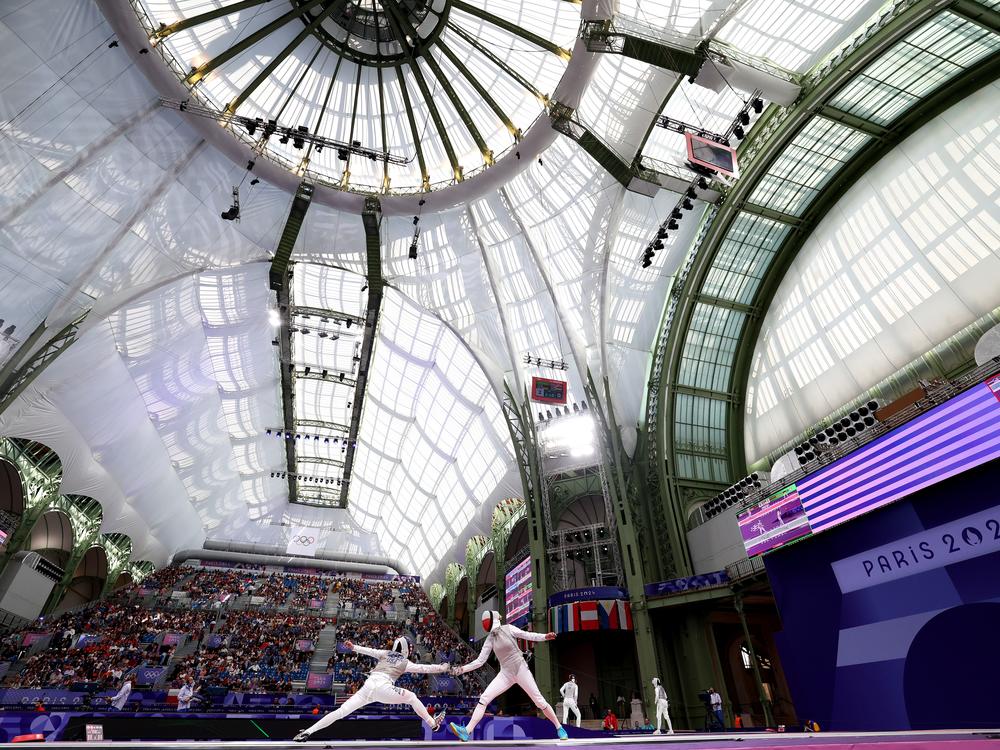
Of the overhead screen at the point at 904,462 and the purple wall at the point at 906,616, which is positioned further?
the overhead screen at the point at 904,462

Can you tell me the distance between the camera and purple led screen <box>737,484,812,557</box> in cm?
1959

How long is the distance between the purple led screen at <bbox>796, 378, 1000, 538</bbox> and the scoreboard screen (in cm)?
1363

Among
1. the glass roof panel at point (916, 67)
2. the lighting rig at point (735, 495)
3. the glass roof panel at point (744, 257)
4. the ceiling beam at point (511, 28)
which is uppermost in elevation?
the ceiling beam at point (511, 28)

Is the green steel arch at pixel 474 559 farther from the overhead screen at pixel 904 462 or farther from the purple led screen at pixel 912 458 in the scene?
the purple led screen at pixel 912 458

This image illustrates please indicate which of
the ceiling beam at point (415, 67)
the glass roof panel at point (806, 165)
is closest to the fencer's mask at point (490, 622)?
the ceiling beam at point (415, 67)

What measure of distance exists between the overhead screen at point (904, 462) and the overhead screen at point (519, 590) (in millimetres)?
15961

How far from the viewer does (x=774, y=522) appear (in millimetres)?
20812

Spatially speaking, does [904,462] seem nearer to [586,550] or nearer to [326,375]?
[586,550]

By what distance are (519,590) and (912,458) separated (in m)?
23.6

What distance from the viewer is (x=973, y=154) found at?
68.6 ft

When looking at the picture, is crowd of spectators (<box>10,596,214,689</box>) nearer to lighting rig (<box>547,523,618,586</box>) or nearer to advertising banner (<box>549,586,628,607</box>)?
advertising banner (<box>549,586,628,607</box>)

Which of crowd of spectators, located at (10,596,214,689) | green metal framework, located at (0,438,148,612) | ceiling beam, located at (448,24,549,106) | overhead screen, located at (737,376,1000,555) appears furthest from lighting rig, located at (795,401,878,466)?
green metal framework, located at (0,438,148,612)

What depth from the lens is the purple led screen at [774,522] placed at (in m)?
19.6

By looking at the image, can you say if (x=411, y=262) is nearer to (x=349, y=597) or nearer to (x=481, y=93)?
(x=481, y=93)
